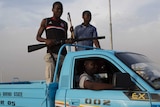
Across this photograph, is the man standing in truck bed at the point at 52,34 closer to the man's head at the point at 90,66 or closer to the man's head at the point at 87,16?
the man's head at the point at 87,16

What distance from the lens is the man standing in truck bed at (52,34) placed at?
251 inches

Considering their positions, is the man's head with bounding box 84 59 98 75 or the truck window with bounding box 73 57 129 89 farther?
the man's head with bounding box 84 59 98 75

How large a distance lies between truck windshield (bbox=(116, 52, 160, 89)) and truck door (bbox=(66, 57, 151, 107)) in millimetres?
170

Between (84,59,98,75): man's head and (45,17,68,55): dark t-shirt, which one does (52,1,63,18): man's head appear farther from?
(84,59,98,75): man's head

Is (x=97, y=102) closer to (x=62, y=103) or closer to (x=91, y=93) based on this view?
(x=91, y=93)

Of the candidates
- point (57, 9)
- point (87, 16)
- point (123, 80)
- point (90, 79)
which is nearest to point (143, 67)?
point (123, 80)

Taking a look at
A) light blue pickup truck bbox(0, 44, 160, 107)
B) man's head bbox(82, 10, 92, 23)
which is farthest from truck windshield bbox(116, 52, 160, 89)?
man's head bbox(82, 10, 92, 23)

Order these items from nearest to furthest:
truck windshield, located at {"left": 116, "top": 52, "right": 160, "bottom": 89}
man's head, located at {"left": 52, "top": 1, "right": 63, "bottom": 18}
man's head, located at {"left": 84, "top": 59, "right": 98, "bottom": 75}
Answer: truck windshield, located at {"left": 116, "top": 52, "right": 160, "bottom": 89}
man's head, located at {"left": 84, "top": 59, "right": 98, "bottom": 75}
man's head, located at {"left": 52, "top": 1, "right": 63, "bottom": 18}

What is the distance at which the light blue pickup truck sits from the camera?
4551 mm

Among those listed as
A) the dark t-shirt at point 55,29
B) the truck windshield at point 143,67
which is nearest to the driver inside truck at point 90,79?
the truck windshield at point 143,67

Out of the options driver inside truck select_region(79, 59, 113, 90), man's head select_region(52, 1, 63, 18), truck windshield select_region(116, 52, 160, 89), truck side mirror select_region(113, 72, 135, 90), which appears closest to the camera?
truck side mirror select_region(113, 72, 135, 90)

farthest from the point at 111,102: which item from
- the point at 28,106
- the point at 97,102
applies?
the point at 28,106

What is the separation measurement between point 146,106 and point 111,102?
498 millimetres

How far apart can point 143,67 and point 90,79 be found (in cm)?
79
